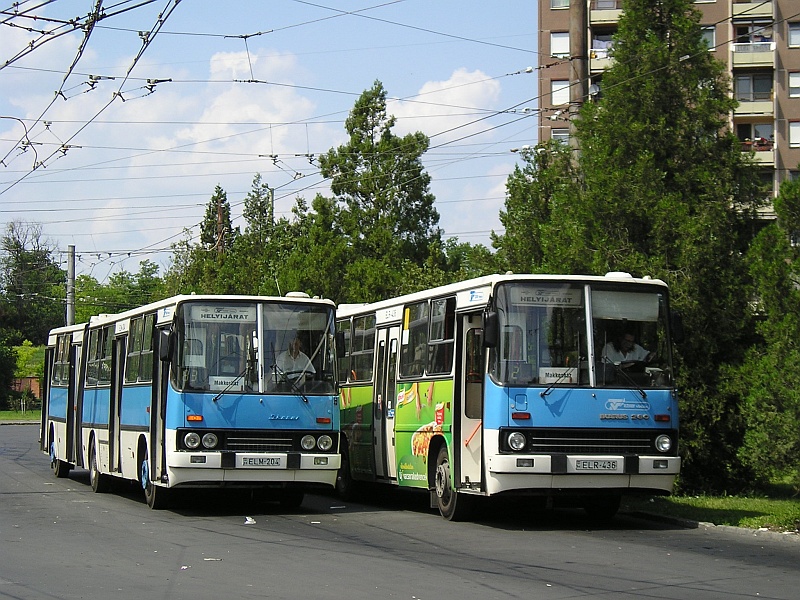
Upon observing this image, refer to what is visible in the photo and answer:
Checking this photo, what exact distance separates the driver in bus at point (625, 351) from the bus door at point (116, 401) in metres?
8.91

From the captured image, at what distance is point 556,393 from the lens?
1562 centimetres

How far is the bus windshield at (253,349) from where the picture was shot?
17875 millimetres

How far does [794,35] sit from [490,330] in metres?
51.6

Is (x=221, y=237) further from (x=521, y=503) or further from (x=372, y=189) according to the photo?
(x=521, y=503)

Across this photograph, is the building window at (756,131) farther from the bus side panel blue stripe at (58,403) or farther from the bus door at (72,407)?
the bus door at (72,407)

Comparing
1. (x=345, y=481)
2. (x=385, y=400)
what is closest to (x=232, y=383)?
(x=385, y=400)

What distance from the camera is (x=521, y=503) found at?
18828 mm

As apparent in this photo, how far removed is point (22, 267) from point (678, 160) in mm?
106178

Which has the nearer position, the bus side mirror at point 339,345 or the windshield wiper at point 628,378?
the windshield wiper at point 628,378

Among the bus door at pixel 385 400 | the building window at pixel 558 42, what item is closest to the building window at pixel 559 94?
the building window at pixel 558 42

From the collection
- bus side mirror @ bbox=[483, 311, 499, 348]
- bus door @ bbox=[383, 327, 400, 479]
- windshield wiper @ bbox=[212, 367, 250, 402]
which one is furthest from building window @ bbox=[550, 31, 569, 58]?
bus side mirror @ bbox=[483, 311, 499, 348]

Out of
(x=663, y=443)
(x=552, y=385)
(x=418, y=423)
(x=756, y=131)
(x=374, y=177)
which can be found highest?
(x=756, y=131)

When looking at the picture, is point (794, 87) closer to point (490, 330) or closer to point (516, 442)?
point (490, 330)

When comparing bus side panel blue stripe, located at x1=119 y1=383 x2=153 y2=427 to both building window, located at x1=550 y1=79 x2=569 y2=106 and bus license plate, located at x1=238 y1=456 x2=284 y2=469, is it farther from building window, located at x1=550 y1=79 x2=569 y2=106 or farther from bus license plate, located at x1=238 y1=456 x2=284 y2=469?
building window, located at x1=550 y1=79 x2=569 y2=106
